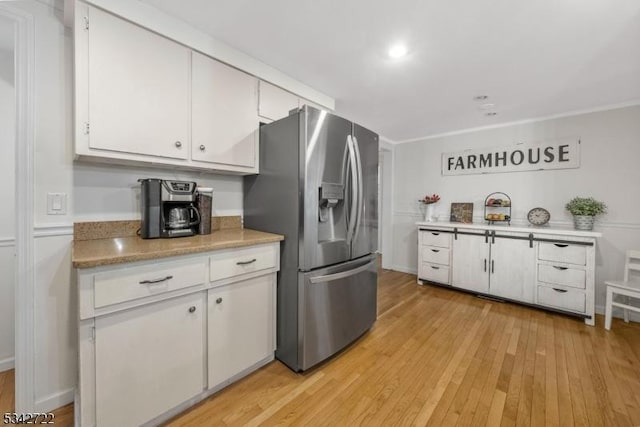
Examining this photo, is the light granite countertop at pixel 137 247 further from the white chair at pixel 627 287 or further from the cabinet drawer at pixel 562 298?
the white chair at pixel 627 287

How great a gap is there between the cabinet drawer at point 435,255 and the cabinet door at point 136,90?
10.7 feet

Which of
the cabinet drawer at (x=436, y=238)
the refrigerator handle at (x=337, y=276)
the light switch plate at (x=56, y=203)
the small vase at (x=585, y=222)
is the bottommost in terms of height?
the refrigerator handle at (x=337, y=276)

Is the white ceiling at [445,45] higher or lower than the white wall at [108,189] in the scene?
higher

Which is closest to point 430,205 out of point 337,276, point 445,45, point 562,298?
point 562,298

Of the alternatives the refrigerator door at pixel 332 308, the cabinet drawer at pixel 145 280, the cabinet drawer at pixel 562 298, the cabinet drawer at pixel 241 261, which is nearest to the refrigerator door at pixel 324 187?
the refrigerator door at pixel 332 308

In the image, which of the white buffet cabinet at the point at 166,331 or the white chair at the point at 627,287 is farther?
the white chair at the point at 627,287

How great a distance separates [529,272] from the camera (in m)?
2.86

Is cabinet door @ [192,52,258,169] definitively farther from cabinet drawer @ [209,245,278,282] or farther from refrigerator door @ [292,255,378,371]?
refrigerator door @ [292,255,378,371]

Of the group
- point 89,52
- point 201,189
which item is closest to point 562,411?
point 201,189

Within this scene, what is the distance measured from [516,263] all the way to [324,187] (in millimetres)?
2650

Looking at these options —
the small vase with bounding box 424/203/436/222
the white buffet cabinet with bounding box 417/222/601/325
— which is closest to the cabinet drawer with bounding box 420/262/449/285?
the white buffet cabinet with bounding box 417/222/601/325

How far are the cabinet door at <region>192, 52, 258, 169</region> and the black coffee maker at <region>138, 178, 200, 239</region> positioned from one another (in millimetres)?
257

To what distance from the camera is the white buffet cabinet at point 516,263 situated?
8.41 ft

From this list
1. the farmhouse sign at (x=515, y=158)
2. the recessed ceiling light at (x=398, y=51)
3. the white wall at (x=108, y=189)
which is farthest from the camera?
the farmhouse sign at (x=515, y=158)
